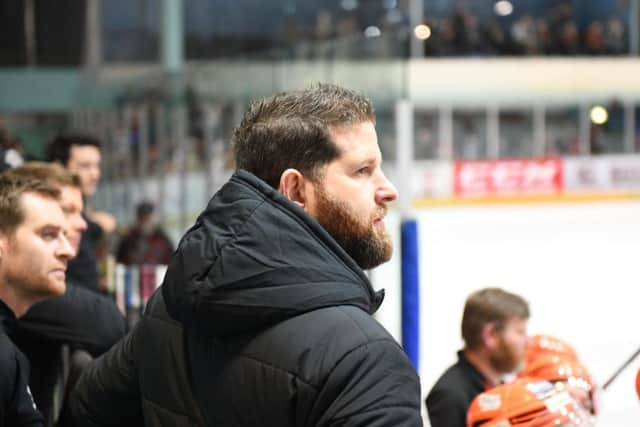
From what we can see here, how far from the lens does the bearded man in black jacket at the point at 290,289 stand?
1281mm

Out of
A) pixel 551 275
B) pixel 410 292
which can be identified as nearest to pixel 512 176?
pixel 551 275

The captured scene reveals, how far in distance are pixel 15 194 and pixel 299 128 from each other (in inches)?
39.8

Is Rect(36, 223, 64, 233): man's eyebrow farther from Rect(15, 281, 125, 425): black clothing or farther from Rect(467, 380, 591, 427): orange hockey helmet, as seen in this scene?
Rect(467, 380, 591, 427): orange hockey helmet

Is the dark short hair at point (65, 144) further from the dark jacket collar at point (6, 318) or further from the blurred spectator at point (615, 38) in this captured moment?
the blurred spectator at point (615, 38)

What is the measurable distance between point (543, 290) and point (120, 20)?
1115 centimetres

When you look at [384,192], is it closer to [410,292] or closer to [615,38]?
[410,292]

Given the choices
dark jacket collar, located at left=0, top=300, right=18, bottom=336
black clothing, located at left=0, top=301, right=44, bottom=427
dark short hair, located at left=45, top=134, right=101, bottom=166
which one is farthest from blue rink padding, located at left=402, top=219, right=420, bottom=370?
dark short hair, located at left=45, top=134, right=101, bottom=166

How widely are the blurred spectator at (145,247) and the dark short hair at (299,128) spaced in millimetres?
4932

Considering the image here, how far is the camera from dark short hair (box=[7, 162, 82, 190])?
2.43 metres

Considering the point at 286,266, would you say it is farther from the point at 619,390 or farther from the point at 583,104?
the point at 583,104

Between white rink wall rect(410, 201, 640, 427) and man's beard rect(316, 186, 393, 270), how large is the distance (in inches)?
25.0

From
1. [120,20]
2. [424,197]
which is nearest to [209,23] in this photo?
[120,20]

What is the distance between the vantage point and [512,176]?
1584cm

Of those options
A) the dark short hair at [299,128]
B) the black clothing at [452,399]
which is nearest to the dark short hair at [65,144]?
the black clothing at [452,399]
